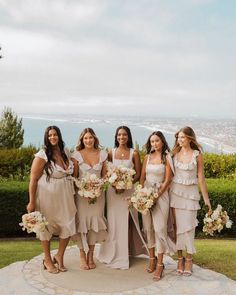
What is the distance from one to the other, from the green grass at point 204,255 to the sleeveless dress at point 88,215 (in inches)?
56.4

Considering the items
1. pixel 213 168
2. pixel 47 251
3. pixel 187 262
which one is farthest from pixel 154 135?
pixel 213 168

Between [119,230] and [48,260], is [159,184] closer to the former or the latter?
[119,230]

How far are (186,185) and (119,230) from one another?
4.20ft

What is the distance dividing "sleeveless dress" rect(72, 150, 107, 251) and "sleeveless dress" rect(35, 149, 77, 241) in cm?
14

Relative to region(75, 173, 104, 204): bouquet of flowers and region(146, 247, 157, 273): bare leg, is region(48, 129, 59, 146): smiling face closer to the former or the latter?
region(75, 173, 104, 204): bouquet of flowers

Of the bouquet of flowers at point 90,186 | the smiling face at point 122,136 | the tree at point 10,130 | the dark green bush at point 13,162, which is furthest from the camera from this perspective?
the tree at point 10,130

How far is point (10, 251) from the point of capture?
7938mm

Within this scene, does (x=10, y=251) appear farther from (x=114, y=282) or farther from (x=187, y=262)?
(x=187, y=262)

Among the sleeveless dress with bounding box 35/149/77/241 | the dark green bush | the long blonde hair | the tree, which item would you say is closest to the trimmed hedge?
the sleeveless dress with bounding box 35/149/77/241

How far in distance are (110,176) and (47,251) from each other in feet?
4.84

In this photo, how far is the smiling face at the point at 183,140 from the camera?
6.05 meters

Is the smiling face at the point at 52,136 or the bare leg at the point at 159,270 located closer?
the smiling face at the point at 52,136

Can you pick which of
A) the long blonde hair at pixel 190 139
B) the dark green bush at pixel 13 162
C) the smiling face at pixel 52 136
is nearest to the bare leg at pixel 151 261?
the long blonde hair at pixel 190 139

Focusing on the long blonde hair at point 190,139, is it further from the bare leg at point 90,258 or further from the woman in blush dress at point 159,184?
the bare leg at point 90,258
